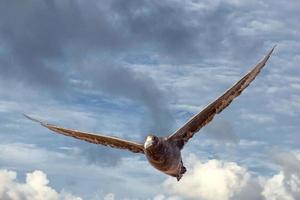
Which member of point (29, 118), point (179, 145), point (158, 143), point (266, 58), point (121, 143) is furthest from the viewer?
point (29, 118)

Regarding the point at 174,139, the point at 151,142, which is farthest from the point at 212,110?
the point at 151,142

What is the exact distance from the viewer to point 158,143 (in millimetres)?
39969

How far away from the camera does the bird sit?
132 feet

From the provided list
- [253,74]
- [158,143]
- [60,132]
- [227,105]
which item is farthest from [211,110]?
[60,132]

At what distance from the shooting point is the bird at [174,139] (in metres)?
40.3

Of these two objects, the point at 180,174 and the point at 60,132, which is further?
the point at 60,132

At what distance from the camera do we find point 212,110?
46.9 metres

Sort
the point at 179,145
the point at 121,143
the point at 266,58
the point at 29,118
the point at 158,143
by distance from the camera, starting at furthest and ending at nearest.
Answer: the point at 29,118 → the point at 266,58 → the point at 121,143 → the point at 179,145 → the point at 158,143

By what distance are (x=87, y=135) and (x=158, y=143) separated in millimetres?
10542

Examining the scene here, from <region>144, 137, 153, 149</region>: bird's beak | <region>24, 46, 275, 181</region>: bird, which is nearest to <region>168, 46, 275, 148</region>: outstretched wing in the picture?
<region>24, 46, 275, 181</region>: bird

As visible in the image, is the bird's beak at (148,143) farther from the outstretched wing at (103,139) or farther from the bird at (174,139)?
→ the outstretched wing at (103,139)

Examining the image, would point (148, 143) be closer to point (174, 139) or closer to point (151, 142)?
point (151, 142)

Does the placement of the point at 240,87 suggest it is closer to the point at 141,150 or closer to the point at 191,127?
the point at 191,127

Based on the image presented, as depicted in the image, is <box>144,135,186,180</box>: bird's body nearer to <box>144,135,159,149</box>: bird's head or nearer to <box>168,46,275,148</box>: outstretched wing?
<box>144,135,159,149</box>: bird's head
